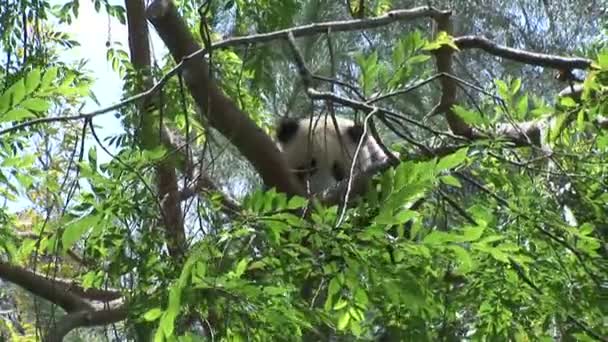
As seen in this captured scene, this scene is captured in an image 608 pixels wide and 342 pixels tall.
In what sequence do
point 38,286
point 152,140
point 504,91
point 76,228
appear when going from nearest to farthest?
point 76,228 → point 504,91 → point 152,140 → point 38,286

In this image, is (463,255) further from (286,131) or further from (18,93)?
(286,131)

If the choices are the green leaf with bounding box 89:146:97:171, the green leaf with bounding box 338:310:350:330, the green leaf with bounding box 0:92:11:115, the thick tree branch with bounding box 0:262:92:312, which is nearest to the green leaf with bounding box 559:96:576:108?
the green leaf with bounding box 338:310:350:330

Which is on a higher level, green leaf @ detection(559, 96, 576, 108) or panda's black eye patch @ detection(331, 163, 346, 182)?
green leaf @ detection(559, 96, 576, 108)

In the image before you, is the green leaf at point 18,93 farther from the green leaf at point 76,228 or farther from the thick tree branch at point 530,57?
the thick tree branch at point 530,57

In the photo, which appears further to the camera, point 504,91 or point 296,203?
point 504,91

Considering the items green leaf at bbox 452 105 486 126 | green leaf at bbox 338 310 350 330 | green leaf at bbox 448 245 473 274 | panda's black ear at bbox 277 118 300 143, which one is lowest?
green leaf at bbox 338 310 350 330

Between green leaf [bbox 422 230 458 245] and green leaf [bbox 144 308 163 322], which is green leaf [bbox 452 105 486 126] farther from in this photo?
green leaf [bbox 144 308 163 322]

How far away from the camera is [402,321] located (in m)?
1.30

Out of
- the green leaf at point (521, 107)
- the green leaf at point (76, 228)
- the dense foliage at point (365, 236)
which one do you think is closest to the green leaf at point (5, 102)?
the dense foliage at point (365, 236)

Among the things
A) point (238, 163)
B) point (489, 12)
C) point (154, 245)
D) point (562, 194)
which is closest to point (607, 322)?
point (562, 194)

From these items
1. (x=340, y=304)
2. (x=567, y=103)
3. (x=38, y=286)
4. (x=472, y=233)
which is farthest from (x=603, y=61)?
(x=38, y=286)

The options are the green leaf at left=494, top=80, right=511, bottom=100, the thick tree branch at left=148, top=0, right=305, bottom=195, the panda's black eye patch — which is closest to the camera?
the green leaf at left=494, top=80, right=511, bottom=100

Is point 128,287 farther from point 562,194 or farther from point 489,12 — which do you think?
point 489,12

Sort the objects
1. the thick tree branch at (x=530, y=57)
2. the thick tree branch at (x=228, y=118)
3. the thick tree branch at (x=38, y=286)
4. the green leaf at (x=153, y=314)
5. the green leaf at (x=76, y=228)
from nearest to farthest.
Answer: the green leaf at (x=153, y=314) < the green leaf at (x=76, y=228) < the thick tree branch at (x=530, y=57) < the thick tree branch at (x=228, y=118) < the thick tree branch at (x=38, y=286)
